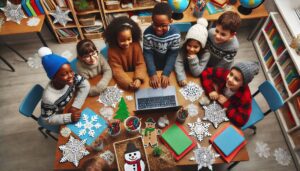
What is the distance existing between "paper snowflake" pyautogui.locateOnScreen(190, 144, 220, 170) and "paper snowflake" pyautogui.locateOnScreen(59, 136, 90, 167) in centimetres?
79

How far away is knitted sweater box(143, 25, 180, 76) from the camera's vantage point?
2012mm

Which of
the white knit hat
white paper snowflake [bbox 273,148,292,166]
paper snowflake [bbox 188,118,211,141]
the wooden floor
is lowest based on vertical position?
white paper snowflake [bbox 273,148,292,166]

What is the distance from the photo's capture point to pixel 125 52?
201 cm

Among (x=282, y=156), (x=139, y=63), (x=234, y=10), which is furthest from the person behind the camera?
(x=234, y=10)

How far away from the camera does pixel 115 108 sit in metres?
1.81

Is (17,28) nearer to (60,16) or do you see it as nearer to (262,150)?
(60,16)

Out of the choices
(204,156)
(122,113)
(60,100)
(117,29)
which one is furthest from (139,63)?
(204,156)

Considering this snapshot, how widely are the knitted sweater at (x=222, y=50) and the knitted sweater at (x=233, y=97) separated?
10.1 inches

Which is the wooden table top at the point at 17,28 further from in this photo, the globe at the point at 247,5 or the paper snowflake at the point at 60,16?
the globe at the point at 247,5

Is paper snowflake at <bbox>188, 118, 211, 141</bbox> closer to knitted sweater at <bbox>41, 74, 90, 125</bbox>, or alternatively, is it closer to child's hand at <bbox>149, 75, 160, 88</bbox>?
child's hand at <bbox>149, 75, 160, 88</bbox>

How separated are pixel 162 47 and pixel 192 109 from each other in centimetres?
66

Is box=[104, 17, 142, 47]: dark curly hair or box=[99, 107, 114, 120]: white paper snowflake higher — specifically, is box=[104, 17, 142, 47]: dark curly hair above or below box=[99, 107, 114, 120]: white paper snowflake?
above

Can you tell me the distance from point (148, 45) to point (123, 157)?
1067 millimetres

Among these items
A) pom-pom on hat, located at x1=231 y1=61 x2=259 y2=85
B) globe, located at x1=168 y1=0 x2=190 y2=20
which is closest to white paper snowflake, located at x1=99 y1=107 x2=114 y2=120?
pom-pom on hat, located at x1=231 y1=61 x2=259 y2=85
